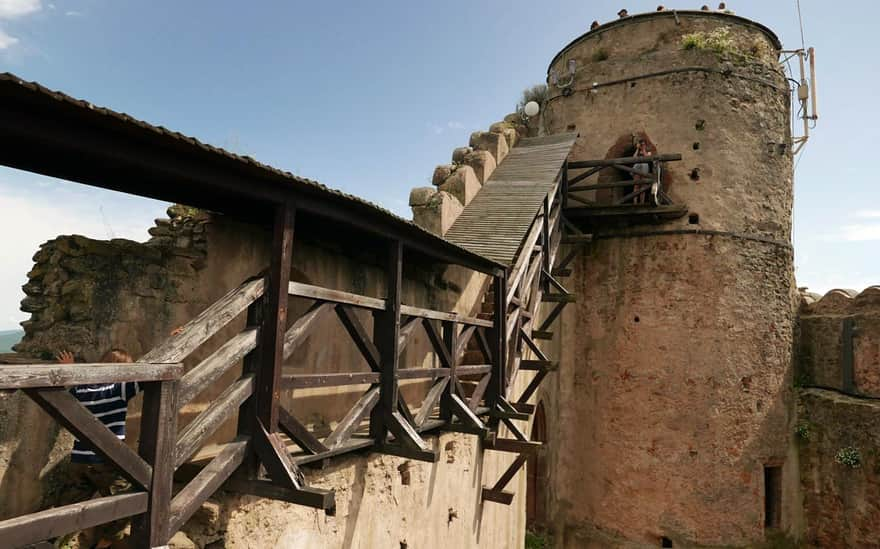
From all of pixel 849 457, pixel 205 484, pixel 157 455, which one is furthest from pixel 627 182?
pixel 157 455

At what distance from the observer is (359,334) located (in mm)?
4387

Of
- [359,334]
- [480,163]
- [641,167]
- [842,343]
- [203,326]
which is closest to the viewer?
[203,326]

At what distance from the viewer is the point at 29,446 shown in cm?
320

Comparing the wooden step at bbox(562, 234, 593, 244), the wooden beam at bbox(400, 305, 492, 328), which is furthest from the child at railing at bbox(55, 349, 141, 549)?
the wooden step at bbox(562, 234, 593, 244)

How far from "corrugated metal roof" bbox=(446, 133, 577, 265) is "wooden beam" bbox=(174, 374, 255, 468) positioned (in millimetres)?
3845

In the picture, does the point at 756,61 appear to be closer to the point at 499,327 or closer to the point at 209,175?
the point at 499,327

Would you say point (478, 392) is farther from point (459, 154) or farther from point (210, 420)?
point (459, 154)

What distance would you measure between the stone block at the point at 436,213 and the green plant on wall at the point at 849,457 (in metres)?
8.29

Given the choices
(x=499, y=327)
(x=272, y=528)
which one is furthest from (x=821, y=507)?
(x=272, y=528)

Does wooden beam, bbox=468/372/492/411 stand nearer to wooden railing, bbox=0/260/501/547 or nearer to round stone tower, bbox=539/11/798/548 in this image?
wooden railing, bbox=0/260/501/547

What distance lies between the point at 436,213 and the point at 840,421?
8343 millimetres

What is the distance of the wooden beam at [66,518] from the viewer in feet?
7.05

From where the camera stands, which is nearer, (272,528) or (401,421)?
(272,528)

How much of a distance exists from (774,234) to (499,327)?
6.93 metres
